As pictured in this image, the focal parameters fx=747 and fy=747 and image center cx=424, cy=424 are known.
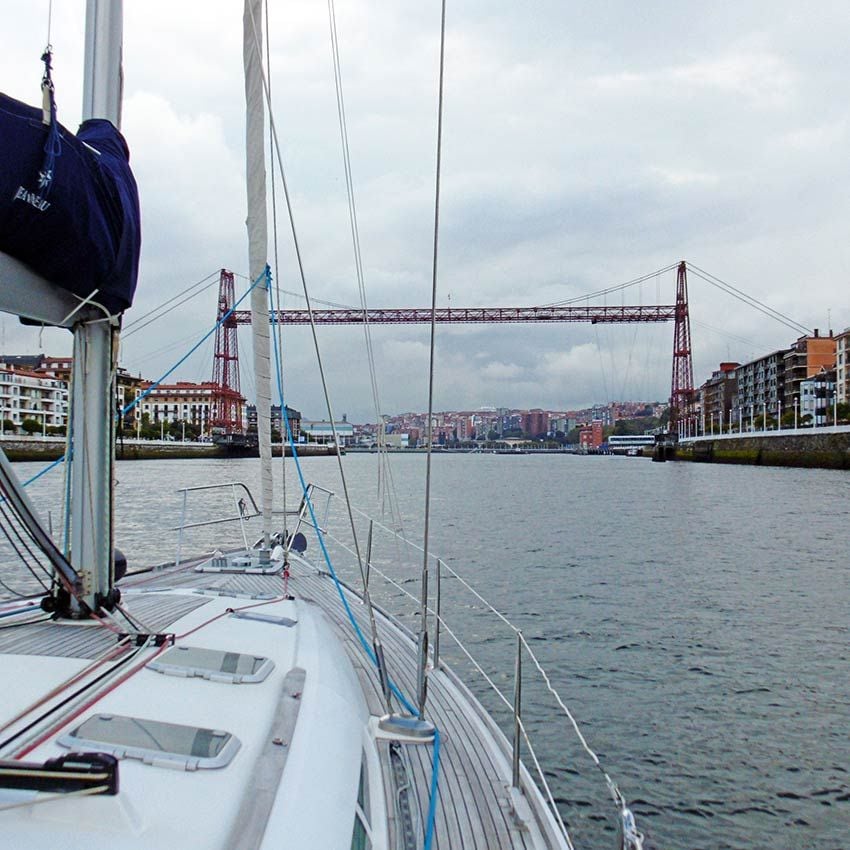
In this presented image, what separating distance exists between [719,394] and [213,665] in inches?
4221

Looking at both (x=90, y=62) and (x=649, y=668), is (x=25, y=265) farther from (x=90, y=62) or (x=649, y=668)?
(x=649, y=668)

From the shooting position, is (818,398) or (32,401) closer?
(32,401)

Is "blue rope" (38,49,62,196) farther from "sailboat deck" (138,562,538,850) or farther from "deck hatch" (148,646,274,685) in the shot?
"sailboat deck" (138,562,538,850)

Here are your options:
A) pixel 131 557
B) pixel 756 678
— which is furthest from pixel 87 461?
pixel 131 557

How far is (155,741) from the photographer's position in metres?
1.85

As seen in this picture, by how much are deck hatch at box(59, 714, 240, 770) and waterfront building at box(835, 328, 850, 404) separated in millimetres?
70254

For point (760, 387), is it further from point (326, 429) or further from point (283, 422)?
point (283, 422)

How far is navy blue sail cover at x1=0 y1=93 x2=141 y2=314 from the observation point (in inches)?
93.5

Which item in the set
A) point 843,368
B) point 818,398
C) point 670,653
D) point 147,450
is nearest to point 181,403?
point 147,450

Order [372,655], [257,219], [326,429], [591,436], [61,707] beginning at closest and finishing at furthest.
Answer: [61,707], [372,655], [257,219], [326,429], [591,436]

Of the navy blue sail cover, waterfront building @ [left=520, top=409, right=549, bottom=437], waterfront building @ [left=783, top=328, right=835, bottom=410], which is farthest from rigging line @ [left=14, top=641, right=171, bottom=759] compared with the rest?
waterfront building @ [left=520, top=409, right=549, bottom=437]

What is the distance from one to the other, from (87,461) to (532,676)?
4654 millimetres

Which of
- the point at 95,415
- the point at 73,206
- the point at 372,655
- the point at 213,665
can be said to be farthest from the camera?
the point at 372,655

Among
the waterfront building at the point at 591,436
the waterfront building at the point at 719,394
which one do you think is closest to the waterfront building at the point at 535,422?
the waterfront building at the point at 591,436
